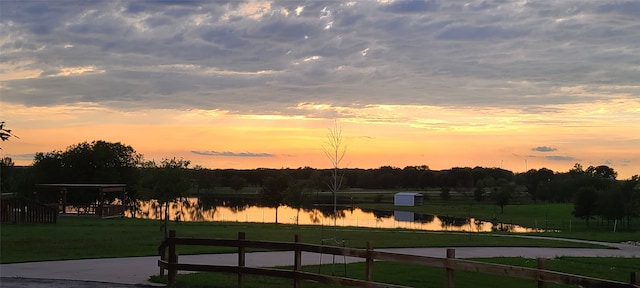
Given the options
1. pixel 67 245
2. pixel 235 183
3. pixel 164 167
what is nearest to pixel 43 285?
pixel 67 245

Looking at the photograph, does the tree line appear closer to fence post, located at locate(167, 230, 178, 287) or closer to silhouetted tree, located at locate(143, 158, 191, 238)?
silhouetted tree, located at locate(143, 158, 191, 238)

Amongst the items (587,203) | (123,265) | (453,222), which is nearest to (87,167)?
(453,222)

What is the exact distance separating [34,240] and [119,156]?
151 ft

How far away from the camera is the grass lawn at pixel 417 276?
12.5 meters

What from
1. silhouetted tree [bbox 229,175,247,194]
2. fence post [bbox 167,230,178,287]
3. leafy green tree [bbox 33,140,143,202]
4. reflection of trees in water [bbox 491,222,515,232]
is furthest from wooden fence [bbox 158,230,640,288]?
silhouetted tree [bbox 229,175,247,194]

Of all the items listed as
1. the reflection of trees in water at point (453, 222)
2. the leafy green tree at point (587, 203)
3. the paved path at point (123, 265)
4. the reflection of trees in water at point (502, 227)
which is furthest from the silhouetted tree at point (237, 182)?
the paved path at point (123, 265)

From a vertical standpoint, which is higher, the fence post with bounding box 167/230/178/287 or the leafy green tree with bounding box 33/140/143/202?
the leafy green tree with bounding box 33/140/143/202

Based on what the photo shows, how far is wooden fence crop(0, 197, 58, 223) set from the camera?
3425 cm

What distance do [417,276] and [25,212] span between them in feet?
91.5

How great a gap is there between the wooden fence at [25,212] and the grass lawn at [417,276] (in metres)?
24.8

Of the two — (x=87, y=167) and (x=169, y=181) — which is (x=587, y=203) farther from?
(x=87, y=167)

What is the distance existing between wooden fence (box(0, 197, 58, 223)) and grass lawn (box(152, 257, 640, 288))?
24834mm

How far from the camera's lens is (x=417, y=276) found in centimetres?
1430

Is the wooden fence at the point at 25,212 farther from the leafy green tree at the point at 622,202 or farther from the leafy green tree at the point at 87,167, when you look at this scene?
the leafy green tree at the point at 622,202
